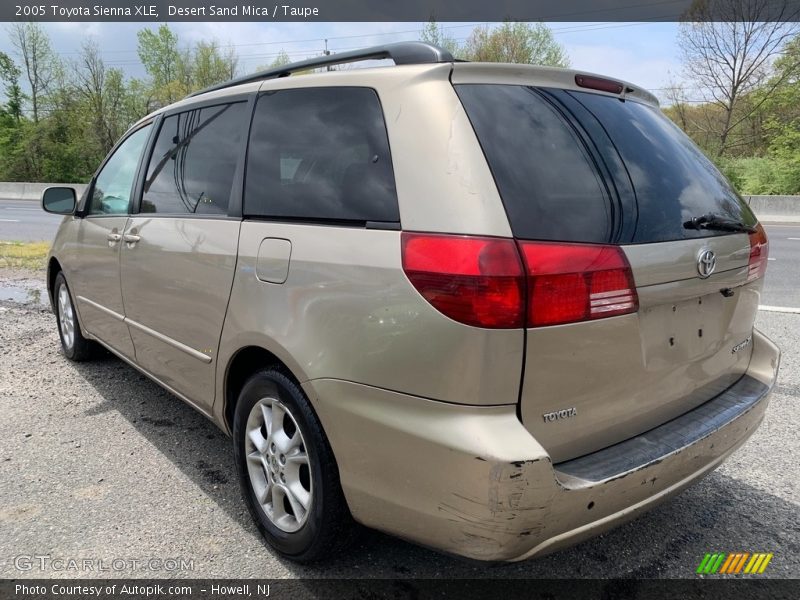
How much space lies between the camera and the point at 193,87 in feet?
148

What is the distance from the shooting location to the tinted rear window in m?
2.03

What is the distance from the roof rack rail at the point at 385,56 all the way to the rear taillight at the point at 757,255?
1.45 m

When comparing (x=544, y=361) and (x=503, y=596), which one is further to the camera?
(x=503, y=596)

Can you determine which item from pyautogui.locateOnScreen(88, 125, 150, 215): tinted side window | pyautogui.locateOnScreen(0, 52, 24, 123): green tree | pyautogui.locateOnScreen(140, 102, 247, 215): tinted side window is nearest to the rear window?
pyautogui.locateOnScreen(140, 102, 247, 215): tinted side window

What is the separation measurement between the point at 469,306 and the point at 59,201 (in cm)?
390

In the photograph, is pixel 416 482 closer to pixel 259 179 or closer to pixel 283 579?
pixel 283 579

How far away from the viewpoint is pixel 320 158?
7.38 feet

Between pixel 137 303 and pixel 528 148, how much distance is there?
242 cm

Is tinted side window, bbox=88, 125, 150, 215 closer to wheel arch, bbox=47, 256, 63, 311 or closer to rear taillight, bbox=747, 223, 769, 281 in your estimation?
wheel arch, bbox=47, 256, 63, 311

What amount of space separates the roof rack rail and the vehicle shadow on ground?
5.49 feet

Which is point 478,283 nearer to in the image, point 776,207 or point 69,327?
point 69,327

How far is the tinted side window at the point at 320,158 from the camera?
6.60ft

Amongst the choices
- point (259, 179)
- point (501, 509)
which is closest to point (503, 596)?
point (501, 509)

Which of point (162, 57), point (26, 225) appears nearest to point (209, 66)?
point (162, 57)
